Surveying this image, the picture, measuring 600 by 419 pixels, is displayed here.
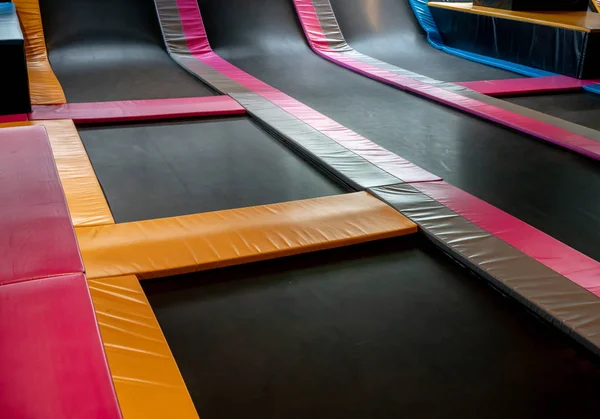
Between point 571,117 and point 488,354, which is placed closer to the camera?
point 488,354

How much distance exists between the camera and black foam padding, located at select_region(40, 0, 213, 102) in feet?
15.0

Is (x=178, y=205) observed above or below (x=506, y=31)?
below

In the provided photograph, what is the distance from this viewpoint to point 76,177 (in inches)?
111

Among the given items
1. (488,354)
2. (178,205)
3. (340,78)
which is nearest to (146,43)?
(340,78)

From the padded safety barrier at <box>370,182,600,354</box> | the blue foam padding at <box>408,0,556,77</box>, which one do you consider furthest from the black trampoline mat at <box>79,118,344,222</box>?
the blue foam padding at <box>408,0,556,77</box>

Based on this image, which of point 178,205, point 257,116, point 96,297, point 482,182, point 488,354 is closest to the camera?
point 488,354

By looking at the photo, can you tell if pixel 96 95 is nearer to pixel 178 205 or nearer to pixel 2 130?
pixel 2 130

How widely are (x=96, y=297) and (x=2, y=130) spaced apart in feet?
3.83

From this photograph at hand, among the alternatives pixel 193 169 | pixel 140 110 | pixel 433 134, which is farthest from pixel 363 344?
pixel 140 110

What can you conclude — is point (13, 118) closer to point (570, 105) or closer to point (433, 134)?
point (433, 134)

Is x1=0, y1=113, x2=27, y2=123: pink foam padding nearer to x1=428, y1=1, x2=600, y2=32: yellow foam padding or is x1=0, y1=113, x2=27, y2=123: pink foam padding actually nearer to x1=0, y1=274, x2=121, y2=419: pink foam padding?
x1=0, y1=274, x2=121, y2=419: pink foam padding

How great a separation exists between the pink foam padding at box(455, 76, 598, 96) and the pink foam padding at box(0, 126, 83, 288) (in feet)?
10.9

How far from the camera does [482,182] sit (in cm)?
291

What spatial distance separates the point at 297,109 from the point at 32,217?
95.7 inches
